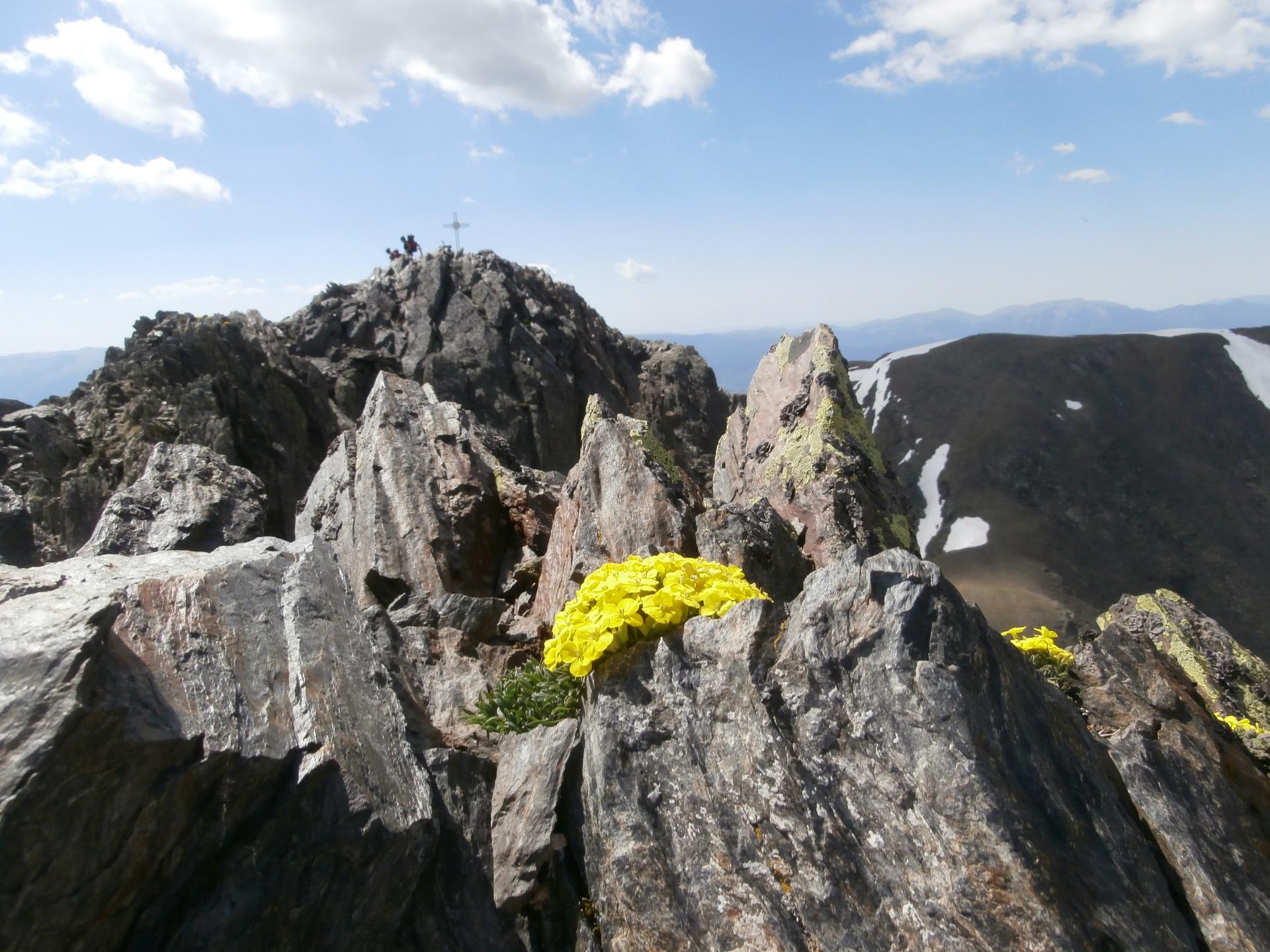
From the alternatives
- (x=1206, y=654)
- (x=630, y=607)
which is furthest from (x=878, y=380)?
(x=630, y=607)

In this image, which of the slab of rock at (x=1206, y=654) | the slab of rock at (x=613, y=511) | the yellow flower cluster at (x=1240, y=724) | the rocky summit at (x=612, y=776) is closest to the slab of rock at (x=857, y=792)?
the rocky summit at (x=612, y=776)

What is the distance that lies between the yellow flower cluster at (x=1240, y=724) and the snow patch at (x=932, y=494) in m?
65.0

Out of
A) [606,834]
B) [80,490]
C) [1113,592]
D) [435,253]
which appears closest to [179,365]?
[80,490]

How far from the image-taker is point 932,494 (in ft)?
270

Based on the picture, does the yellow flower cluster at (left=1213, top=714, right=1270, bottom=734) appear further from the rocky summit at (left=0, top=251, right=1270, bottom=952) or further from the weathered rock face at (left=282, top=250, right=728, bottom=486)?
the weathered rock face at (left=282, top=250, right=728, bottom=486)

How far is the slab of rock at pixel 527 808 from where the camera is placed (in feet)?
19.7

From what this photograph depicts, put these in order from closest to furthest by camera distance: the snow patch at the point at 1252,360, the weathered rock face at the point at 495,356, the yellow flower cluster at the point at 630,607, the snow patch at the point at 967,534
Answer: the yellow flower cluster at the point at 630,607 < the weathered rock face at the point at 495,356 < the snow patch at the point at 967,534 < the snow patch at the point at 1252,360

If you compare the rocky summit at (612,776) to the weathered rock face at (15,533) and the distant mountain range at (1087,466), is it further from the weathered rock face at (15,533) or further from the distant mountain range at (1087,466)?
the distant mountain range at (1087,466)

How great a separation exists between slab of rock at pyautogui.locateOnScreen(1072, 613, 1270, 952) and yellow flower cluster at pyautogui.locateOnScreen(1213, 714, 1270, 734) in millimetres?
403

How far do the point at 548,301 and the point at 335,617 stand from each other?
62110 millimetres

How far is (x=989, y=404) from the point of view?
93.6 m

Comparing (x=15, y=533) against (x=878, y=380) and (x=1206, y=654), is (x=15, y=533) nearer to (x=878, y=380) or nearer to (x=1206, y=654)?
(x=1206, y=654)

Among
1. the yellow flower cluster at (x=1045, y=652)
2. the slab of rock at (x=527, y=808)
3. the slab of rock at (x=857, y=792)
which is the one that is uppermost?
the slab of rock at (x=857, y=792)

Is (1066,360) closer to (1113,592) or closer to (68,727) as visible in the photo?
(1113,592)
